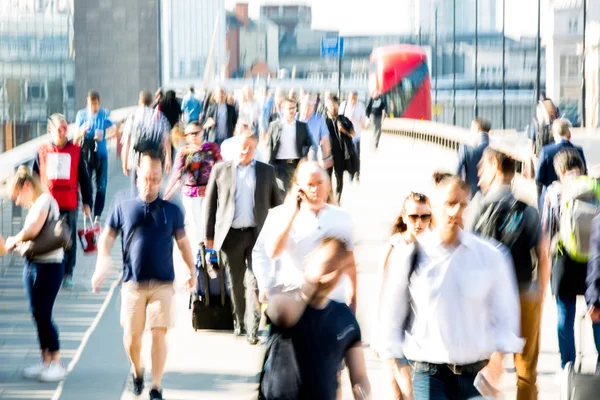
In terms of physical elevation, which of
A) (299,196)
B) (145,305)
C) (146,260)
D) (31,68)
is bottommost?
(145,305)

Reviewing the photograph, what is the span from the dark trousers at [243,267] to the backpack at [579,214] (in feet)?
8.08

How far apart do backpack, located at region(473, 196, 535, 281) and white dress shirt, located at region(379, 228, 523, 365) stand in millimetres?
1713

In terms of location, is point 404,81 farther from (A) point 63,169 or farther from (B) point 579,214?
(B) point 579,214

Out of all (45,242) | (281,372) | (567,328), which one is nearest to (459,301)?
(281,372)

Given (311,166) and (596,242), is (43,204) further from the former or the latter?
(596,242)

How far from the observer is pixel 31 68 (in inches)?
4609

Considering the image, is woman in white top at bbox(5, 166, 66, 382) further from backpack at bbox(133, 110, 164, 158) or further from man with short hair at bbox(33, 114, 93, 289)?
backpack at bbox(133, 110, 164, 158)

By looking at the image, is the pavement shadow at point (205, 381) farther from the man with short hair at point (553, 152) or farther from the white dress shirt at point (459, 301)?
the man with short hair at point (553, 152)

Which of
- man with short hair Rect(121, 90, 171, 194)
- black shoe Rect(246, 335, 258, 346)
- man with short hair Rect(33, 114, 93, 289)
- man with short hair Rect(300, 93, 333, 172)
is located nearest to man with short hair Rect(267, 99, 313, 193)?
man with short hair Rect(300, 93, 333, 172)

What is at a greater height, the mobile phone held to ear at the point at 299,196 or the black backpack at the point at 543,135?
the black backpack at the point at 543,135

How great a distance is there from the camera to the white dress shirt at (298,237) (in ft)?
24.5

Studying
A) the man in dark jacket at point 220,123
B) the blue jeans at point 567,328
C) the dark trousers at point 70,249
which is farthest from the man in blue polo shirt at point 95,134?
the blue jeans at point 567,328

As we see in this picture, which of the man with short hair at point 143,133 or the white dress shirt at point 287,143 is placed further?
the man with short hair at point 143,133

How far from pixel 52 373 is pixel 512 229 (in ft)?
10.7
